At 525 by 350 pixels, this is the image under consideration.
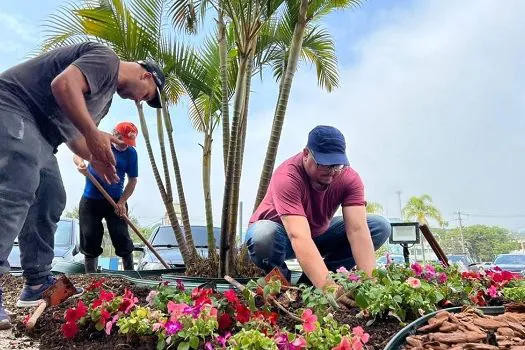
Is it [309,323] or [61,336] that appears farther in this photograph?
[61,336]

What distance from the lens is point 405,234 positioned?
3984 millimetres

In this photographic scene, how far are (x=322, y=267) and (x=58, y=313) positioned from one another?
49.9 inches

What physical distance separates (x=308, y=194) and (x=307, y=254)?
64 cm

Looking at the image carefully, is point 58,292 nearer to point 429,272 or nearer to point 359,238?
point 359,238

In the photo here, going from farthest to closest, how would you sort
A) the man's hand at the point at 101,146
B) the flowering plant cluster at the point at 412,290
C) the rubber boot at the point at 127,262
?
the rubber boot at the point at 127,262, the man's hand at the point at 101,146, the flowering plant cluster at the point at 412,290

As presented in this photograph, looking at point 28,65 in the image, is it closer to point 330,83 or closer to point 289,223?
point 289,223

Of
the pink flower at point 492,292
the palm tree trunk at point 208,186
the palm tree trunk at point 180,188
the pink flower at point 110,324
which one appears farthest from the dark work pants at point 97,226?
the pink flower at point 492,292

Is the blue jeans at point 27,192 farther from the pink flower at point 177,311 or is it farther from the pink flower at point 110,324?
the pink flower at point 177,311

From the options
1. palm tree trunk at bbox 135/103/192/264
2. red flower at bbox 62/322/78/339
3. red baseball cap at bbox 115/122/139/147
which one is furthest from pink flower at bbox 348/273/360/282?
red baseball cap at bbox 115/122/139/147

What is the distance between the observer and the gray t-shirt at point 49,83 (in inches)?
83.3

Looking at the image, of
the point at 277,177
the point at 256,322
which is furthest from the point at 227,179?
the point at 256,322

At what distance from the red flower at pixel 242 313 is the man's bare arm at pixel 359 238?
38.8 inches

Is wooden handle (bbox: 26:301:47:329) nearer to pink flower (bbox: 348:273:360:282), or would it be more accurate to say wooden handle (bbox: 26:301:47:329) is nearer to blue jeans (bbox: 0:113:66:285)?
blue jeans (bbox: 0:113:66:285)

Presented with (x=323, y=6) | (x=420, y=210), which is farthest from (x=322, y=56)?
(x=420, y=210)
